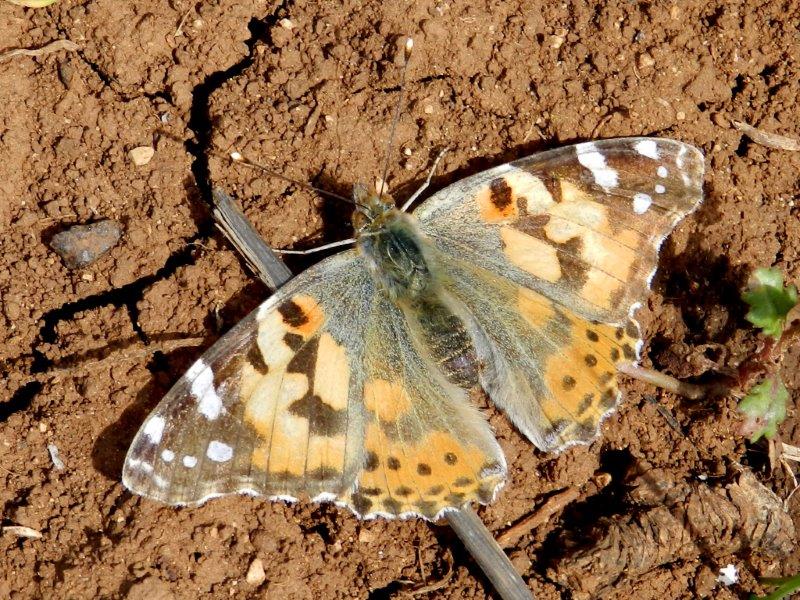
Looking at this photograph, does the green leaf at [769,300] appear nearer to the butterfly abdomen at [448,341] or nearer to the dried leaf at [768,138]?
the dried leaf at [768,138]

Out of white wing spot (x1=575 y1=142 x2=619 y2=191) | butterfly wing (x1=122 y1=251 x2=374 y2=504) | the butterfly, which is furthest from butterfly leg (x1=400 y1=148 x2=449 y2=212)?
butterfly wing (x1=122 y1=251 x2=374 y2=504)

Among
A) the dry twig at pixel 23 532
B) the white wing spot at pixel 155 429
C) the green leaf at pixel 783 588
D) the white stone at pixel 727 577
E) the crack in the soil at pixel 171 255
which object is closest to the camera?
the white wing spot at pixel 155 429

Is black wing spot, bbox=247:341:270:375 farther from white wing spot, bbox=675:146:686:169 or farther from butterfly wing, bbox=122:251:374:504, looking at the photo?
white wing spot, bbox=675:146:686:169

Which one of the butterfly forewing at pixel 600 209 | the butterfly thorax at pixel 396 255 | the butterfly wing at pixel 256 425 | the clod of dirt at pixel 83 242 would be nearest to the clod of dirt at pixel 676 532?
the butterfly forewing at pixel 600 209

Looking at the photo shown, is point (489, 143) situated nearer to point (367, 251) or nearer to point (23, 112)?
point (367, 251)

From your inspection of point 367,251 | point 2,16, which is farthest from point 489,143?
point 2,16

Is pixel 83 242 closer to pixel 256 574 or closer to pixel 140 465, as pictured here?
pixel 140 465

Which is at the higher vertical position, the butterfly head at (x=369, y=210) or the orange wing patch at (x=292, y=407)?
the butterfly head at (x=369, y=210)

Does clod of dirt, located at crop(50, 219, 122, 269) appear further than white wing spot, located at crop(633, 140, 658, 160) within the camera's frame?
Yes
